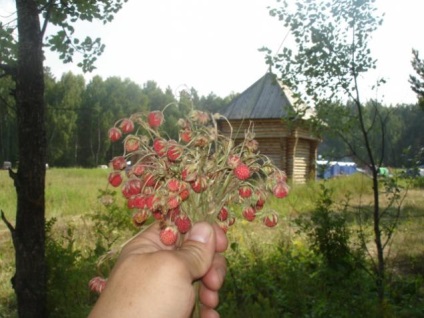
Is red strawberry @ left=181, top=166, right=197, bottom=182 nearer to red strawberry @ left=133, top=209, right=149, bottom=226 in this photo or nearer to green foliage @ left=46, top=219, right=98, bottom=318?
red strawberry @ left=133, top=209, right=149, bottom=226

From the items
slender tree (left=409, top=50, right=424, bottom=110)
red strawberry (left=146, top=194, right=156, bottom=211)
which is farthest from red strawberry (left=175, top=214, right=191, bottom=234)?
slender tree (left=409, top=50, right=424, bottom=110)

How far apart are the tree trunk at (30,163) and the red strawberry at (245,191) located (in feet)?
9.50

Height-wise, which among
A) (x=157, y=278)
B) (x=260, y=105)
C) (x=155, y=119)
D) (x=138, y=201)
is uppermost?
(x=260, y=105)

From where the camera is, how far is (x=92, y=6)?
4824 millimetres

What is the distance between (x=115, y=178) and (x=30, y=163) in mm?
2576

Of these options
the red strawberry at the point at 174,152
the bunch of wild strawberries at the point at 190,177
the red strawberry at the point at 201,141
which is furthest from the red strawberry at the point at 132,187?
the red strawberry at the point at 201,141

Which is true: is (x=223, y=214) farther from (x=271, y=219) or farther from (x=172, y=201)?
(x=172, y=201)

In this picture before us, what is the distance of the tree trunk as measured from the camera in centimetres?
391

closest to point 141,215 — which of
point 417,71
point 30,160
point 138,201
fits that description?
point 138,201

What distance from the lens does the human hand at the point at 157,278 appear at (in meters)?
1.27

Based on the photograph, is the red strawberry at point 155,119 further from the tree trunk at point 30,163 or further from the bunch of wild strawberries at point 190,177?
the tree trunk at point 30,163

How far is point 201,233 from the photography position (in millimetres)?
1589

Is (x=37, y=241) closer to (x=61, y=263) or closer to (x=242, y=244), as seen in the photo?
(x=61, y=263)

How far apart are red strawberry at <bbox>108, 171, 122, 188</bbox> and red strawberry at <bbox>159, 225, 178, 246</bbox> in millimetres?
341
